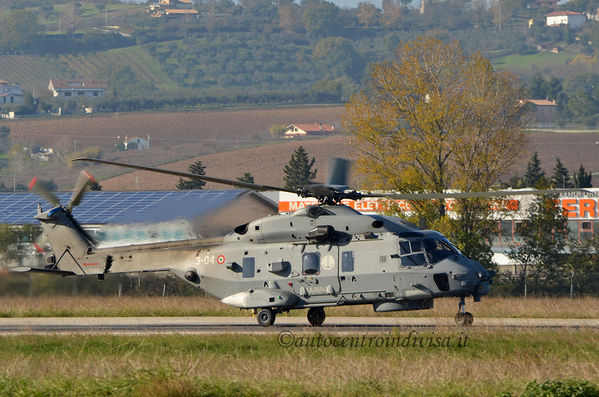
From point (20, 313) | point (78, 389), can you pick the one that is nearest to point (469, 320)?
point (78, 389)

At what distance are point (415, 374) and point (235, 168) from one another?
572 feet

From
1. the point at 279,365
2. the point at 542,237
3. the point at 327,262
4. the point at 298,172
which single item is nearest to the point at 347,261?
the point at 327,262

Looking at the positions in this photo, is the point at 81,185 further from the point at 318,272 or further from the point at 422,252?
the point at 422,252

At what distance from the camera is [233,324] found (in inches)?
1260

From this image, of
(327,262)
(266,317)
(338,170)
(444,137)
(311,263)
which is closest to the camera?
(327,262)

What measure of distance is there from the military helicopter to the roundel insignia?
0.03 meters

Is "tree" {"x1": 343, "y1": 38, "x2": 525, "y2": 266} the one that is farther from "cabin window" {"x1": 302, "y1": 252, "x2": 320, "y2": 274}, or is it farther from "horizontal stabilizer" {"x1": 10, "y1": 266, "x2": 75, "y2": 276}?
"horizontal stabilizer" {"x1": 10, "y1": 266, "x2": 75, "y2": 276}

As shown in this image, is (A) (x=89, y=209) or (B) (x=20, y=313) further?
(A) (x=89, y=209)

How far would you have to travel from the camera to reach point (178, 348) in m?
24.2

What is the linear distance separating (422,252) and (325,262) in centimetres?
303

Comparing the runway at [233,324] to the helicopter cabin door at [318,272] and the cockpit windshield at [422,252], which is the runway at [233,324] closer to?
the helicopter cabin door at [318,272]

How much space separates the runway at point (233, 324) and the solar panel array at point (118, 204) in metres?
15.2

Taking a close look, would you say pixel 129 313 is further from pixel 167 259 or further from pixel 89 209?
pixel 89 209

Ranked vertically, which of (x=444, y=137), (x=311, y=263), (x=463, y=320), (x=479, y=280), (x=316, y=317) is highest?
(x=444, y=137)
